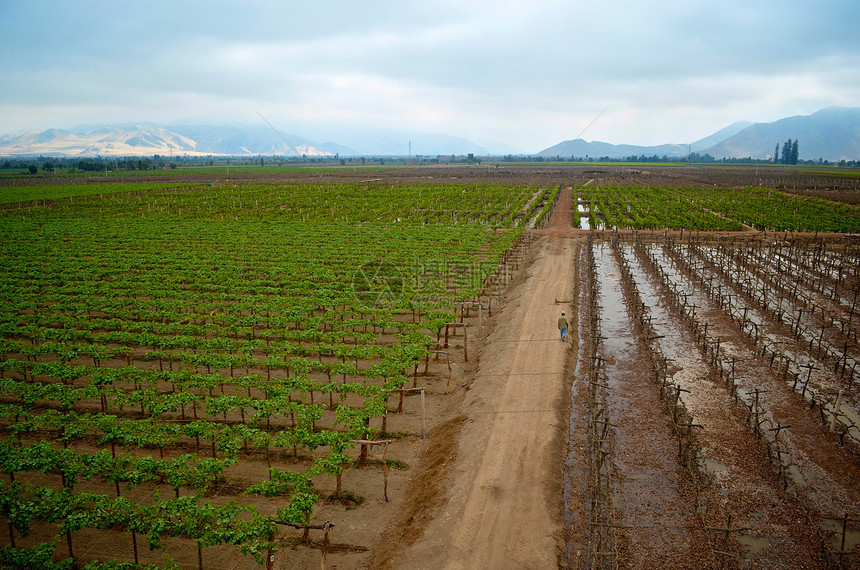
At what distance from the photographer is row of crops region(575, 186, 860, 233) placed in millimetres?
42156

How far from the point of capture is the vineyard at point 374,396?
8.77 meters

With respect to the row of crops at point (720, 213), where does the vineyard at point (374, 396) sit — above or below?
below

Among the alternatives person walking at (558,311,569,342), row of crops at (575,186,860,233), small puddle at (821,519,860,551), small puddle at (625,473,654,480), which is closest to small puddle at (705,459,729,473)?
small puddle at (625,473,654,480)

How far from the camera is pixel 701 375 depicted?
15.5 meters

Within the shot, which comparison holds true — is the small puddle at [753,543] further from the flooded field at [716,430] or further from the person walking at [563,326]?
the person walking at [563,326]

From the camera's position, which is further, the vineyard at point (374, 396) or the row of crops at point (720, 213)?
the row of crops at point (720, 213)

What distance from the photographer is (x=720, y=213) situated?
5131cm

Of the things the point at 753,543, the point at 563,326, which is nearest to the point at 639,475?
the point at 753,543

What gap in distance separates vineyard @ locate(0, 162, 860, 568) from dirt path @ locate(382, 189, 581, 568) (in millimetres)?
393

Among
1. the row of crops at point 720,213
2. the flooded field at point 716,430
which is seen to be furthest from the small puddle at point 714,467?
the row of crops at point 720,213

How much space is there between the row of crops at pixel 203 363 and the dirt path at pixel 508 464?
2.19 m

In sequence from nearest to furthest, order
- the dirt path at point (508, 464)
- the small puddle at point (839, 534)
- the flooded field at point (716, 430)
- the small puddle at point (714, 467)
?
the dirt path at point (508, 464)
the small puddle at point (839, 534)
the flooded field at point (716, 430)
the small puddle at point (714, 467)

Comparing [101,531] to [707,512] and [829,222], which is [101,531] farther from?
[829,222]

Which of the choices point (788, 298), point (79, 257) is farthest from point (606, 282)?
point (79, 257)
